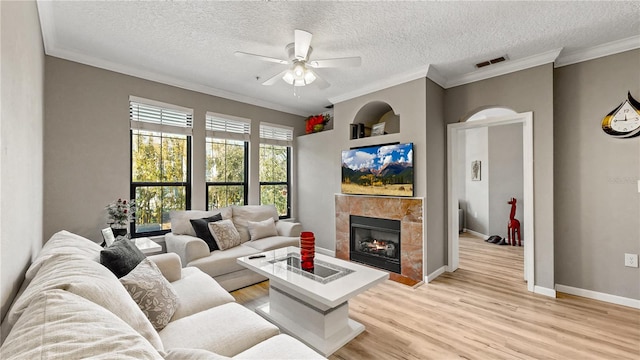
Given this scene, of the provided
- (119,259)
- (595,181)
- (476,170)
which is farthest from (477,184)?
(119,259)

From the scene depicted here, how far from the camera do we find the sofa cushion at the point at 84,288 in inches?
38.7

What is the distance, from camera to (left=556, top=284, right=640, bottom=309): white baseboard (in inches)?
105

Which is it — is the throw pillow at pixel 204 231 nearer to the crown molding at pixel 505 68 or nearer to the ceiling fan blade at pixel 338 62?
the ceiling fan blade at pixel 338 62

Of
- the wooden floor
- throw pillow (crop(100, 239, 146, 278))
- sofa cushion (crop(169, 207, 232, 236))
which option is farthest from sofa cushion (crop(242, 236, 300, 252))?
throw pillow (crop(100, 239, 146, 278))

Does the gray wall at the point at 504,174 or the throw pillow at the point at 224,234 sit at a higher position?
the gray wall at the point at 504,174

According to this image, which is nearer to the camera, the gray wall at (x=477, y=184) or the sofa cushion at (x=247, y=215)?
the sofa cushion at (x=247, y=215)

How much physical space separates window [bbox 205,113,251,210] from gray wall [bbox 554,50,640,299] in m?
4.32

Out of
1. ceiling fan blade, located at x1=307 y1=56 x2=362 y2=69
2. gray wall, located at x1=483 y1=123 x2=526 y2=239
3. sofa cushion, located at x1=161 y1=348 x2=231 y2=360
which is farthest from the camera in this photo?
gray wall, located at x1=483 y1=123 x2=526 y2=239

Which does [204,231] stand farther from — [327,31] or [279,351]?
[327,31]

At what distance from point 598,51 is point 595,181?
1.38 meters

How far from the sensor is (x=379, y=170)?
378cm

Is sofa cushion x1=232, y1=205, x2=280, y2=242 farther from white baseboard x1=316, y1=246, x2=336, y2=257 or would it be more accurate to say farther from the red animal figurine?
the red animal figurine

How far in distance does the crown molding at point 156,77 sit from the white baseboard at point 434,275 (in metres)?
3.70

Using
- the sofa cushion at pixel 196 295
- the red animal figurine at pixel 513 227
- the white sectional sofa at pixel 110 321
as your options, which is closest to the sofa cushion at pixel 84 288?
the white sectional sofa at pixel 110 321
